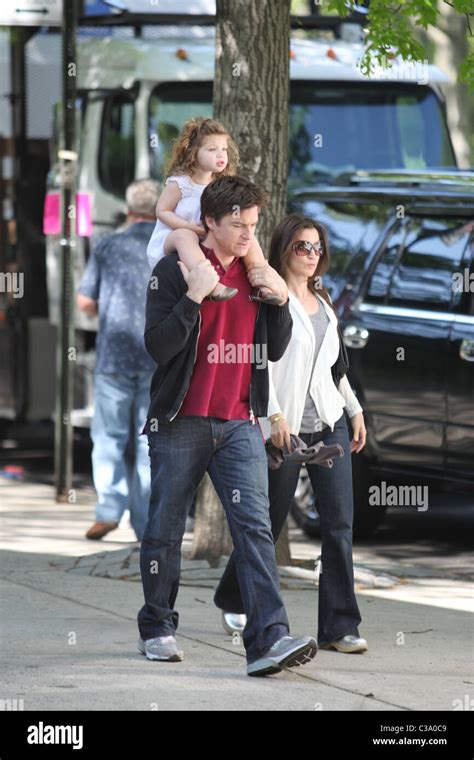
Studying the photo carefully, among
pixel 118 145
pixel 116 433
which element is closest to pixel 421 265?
pixel 116 433

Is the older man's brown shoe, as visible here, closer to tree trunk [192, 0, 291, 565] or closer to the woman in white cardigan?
tree trunk [192, 0, 291, 565]

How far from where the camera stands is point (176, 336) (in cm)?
619

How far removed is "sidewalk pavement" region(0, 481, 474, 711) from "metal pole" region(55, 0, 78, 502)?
1.50 m

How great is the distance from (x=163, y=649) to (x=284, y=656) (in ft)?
1.80

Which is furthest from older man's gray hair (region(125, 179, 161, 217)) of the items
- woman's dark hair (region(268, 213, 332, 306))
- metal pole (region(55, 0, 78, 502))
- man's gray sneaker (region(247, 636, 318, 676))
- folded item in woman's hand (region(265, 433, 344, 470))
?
man's gray sneaker (region(247, 636, 318, 676))

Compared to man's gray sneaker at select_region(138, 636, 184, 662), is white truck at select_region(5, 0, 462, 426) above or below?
above

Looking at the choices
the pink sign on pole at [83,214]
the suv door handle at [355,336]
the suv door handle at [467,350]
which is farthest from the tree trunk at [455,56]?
the suv door handle at [467,350]

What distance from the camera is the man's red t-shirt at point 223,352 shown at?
20.7 feet

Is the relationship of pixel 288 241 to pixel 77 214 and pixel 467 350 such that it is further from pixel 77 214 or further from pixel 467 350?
pixel 77 214

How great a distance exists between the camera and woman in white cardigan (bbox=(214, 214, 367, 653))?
6730mm

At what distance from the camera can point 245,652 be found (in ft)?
22.2

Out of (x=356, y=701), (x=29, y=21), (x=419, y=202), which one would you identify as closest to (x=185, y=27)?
(x=29, y=21)

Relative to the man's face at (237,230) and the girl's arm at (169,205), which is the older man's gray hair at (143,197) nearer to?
the girl's arm at (169,205)
